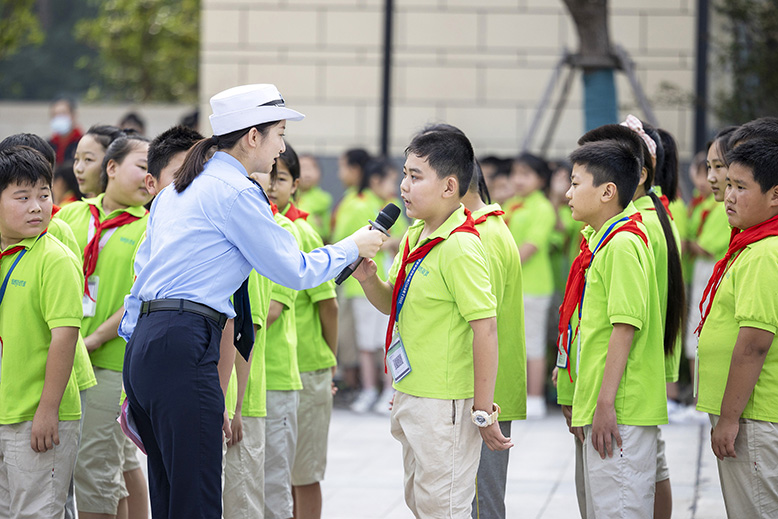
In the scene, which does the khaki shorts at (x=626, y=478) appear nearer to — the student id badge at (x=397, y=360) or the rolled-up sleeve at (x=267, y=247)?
the student id badge at (x=397, y=360)

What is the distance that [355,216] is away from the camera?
26.8 ft

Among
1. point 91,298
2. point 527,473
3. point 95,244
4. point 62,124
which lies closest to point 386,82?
point 62,124

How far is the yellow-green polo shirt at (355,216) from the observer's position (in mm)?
8133

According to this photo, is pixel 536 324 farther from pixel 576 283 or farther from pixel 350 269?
pixel 350 269

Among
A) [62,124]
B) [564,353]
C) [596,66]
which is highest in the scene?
[596,66]

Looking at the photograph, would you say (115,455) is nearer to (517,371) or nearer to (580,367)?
(517,371)

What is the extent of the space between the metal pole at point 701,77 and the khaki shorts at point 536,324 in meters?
2.94

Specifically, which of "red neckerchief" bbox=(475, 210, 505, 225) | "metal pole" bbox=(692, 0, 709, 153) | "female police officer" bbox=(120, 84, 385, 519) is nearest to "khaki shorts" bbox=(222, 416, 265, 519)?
"female police officer" bbox=(120, 84, 385, 519)

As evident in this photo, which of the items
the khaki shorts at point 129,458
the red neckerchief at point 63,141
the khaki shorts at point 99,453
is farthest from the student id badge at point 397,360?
the red neckerchief at point 63,141

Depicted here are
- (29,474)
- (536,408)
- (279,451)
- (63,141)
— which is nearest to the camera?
(29,474)

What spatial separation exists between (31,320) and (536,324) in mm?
4811

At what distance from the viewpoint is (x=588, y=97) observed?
812cm

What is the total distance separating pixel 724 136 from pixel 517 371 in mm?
Answer: 1517

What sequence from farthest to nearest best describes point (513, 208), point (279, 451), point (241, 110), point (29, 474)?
point (513, 208)
point (279, 451)
point (29, 474)
point (241, 110)
